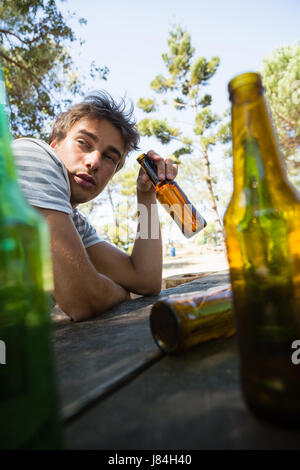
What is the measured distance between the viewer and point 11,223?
0.26 metres

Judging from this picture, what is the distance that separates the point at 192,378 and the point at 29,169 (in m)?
1.00

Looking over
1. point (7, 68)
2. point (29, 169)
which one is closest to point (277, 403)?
point (29, 169)

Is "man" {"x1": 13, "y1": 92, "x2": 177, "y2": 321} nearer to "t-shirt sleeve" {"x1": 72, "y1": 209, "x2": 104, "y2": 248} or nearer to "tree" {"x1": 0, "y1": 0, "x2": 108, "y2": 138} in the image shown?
"t-shirt sleeve" {"x1": 72, "y1": 209, "x2": 104, "y2": 248}

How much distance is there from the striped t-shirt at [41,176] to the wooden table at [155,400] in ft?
1.99

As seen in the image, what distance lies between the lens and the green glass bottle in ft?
0.81

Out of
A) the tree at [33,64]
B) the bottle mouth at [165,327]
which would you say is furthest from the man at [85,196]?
the tree at [33,64]

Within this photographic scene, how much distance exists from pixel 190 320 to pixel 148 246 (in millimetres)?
1126

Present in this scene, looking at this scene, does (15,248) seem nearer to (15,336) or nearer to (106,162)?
(15,336)

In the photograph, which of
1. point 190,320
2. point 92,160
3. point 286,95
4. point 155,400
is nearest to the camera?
point 155,400

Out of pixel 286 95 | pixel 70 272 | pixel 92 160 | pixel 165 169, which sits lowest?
pixel 70 272

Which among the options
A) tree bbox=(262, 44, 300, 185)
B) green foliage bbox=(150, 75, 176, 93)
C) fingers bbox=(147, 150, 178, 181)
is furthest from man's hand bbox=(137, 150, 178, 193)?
green foliage bbox=(150, 75, 176, 93)

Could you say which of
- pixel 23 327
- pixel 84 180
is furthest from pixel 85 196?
pixel 23 327

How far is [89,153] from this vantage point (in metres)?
1.55

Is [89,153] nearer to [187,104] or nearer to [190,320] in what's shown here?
[190,320]
